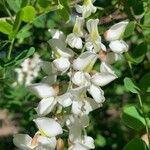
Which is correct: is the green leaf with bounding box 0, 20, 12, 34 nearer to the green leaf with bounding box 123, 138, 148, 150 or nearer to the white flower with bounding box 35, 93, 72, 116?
the white flower with bounding box 35, 93, 72, 116

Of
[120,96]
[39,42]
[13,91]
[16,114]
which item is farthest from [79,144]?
[120,96]

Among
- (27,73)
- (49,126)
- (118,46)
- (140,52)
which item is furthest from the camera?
(27,73)

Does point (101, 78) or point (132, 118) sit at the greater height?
point (101, 78)

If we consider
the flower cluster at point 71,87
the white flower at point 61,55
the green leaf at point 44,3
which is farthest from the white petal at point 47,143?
the green leaf at point 44,3

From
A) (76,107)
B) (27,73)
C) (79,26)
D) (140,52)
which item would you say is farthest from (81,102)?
(27,73)

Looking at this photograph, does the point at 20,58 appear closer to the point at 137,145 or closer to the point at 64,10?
the point at 64,10

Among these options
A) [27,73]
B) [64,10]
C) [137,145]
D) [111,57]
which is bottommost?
[27,73]

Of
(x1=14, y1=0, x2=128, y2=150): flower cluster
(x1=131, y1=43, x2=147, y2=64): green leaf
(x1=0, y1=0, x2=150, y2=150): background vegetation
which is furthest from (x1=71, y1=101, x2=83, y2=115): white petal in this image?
(x1=131, y1=43, x2=147, y2=64): green leaf
